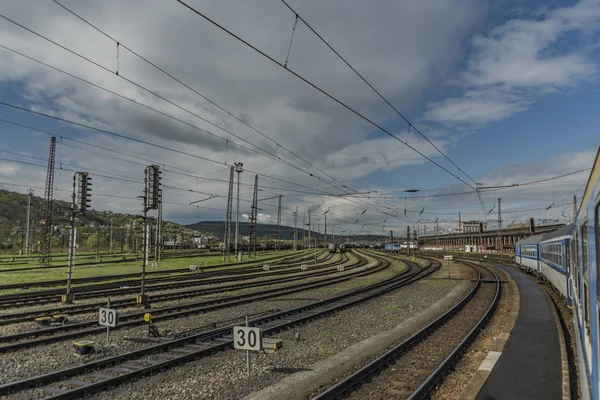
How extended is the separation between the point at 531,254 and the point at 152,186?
1322 inches

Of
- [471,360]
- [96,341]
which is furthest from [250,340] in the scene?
[471,360]

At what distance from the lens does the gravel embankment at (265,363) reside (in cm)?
864

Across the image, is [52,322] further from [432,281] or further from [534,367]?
[432,281]

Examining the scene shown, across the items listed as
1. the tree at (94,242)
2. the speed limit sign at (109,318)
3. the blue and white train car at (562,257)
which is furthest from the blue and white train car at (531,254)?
the tree at (94,242)

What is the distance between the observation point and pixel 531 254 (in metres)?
36.9

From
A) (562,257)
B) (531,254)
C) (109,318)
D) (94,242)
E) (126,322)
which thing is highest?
(562,257)

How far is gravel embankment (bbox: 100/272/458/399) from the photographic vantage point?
8641mm

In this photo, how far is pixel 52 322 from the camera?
49.9ft

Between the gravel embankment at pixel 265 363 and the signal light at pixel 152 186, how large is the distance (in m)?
9.04

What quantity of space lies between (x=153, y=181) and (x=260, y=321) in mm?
8306

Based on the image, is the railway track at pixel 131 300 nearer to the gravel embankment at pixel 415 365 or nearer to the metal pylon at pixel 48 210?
the gravel embankment at pixel 415 365

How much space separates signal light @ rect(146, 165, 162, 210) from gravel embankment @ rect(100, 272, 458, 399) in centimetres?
904

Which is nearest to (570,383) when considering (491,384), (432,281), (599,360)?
(491,384)

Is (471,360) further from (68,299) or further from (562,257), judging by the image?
(68,299)
